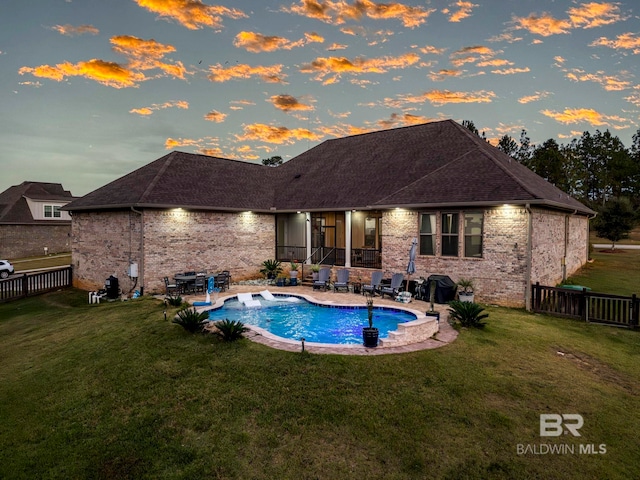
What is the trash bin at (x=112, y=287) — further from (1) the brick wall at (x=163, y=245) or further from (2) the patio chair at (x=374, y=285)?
(2) the patio chair at (x=374, y=285)

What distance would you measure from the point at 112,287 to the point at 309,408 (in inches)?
574

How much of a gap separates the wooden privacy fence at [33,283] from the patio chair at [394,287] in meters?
18.6

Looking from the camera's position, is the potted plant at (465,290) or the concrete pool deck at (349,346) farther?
the potted plant at (465,290)

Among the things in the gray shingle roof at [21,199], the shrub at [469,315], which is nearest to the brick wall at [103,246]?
the shrub at [469,315]

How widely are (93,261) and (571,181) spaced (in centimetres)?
6718

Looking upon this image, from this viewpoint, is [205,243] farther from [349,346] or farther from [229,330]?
[349,346]

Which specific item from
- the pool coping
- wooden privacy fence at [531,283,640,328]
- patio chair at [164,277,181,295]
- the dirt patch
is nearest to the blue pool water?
the pool coping

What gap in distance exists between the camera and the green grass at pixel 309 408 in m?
4.77

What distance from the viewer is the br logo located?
5.39 m

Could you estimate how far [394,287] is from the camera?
1545 centimetres

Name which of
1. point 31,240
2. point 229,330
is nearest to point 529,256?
point 229,330

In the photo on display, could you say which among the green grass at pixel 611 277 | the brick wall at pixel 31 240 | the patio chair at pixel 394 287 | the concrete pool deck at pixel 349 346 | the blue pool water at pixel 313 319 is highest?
the brick wall at pixel 31 240

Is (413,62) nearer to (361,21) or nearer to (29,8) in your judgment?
(361,21)

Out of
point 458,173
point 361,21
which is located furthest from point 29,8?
point 458,173
